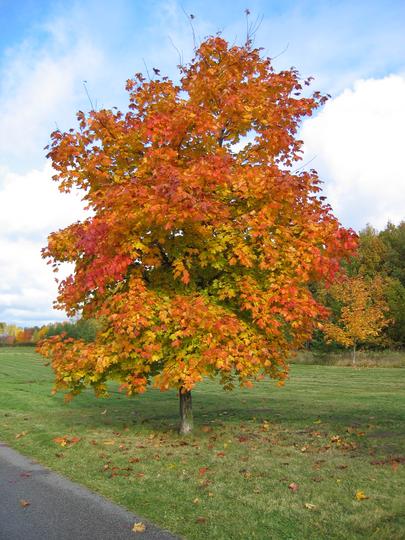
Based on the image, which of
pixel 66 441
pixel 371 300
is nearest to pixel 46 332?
pixel 371 300

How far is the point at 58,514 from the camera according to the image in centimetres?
568

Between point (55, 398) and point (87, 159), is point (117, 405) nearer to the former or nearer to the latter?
point (55, 398)

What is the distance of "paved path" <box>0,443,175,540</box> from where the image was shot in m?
5.04

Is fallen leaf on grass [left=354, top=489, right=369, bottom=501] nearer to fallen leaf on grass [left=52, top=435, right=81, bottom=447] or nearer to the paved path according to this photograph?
the paved path

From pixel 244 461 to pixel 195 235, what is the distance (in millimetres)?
3907

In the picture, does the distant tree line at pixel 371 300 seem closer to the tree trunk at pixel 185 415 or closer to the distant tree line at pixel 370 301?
the distant tree line at pixel 370 301

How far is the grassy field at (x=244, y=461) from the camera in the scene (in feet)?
17.3

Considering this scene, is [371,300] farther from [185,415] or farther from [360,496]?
[360,496]

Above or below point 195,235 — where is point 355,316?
below

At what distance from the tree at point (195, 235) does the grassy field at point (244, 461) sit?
126 cm

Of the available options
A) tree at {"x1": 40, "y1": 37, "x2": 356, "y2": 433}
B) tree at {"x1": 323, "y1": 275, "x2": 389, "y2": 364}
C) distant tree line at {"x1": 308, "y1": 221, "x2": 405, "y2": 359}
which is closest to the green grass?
distant tree line at {"x1": 308, "y1": 221, "x2": 405, "y2": 359}

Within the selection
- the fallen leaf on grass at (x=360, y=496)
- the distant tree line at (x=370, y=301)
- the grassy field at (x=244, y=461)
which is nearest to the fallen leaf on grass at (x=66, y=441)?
the grassy field at (x=244, y=461)

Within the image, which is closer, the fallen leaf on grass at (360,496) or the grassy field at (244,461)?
the grassy field at (244,461)

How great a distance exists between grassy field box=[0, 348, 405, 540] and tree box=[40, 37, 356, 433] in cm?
126
